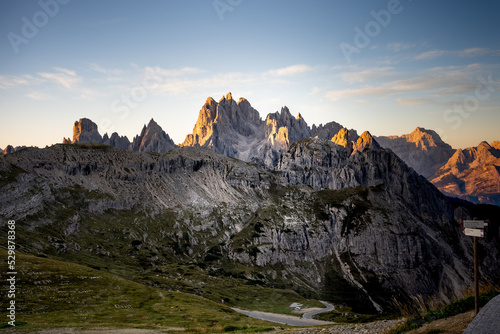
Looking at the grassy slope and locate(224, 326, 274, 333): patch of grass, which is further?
the grassy slope

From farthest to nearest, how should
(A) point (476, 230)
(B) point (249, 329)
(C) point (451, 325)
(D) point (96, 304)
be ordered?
(D) point (96, 304) → (B) point (249, 329) → (A) point (476, 230) → (C) point (451, 325)

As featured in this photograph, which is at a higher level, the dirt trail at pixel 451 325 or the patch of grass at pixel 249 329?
the dirt trail at pixel 451 325

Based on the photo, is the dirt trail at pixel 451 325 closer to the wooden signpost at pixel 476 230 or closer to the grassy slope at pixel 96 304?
the wooden signpost at pixel 476 230

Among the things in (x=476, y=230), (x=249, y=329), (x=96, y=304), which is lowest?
(x=96, y=304)

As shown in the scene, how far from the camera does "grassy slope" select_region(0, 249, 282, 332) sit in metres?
64.1

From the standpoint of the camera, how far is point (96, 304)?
3332 inches

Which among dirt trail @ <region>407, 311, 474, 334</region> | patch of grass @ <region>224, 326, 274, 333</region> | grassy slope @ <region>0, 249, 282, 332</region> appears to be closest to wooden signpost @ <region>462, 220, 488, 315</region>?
dirt trail @ <region>407, 311, 474, 334</region>

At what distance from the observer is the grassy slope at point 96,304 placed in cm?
6412

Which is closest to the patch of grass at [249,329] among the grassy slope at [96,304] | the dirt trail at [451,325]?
the grassy slope at [96,304]

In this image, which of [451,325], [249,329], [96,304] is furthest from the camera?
[96,304]

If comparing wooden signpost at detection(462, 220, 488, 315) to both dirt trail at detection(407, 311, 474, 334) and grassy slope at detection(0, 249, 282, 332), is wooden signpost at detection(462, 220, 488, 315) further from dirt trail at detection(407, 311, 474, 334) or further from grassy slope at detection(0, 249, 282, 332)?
grassy slope at detection(0, 249, 282, 332)

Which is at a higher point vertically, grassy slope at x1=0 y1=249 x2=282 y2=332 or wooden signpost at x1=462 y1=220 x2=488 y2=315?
wooden signpost at x1=462 y1=220 x2=488 y2=315

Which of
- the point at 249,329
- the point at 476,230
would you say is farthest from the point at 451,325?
the point at 249,329

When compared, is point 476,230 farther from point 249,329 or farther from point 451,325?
point 249,329
